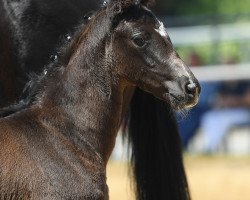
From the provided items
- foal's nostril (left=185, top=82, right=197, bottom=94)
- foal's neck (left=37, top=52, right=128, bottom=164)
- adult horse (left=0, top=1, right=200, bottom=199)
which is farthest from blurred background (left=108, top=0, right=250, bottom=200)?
foal's nostril (left=185, top=82, right=197, bottom=94)

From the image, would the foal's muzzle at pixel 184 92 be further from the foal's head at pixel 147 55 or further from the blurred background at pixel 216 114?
the blurred background at pixel 216 114

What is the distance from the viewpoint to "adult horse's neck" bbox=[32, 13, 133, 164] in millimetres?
6203

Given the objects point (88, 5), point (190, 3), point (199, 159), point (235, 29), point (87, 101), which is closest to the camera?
point (87, 101)

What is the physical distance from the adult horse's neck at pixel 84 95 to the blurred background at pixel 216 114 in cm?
562

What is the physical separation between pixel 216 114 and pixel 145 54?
9.97m

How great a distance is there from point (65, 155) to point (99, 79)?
0.57m

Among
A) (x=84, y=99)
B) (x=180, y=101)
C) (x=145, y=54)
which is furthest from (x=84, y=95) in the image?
(x=180, y=101)

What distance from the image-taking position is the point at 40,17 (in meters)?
7.51

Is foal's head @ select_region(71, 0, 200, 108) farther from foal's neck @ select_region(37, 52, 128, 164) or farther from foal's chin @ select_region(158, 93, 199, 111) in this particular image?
foal's neck @ select_region(37, 52, 128, 164)

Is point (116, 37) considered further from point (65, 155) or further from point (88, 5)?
point (88, 5)

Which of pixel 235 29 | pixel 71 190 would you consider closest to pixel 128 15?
pixel 71 190

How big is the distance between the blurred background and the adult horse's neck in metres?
5.62

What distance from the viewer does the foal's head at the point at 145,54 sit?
6070 mm

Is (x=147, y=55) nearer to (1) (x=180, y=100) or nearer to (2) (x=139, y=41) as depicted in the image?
(2) (x=139, y=41)
